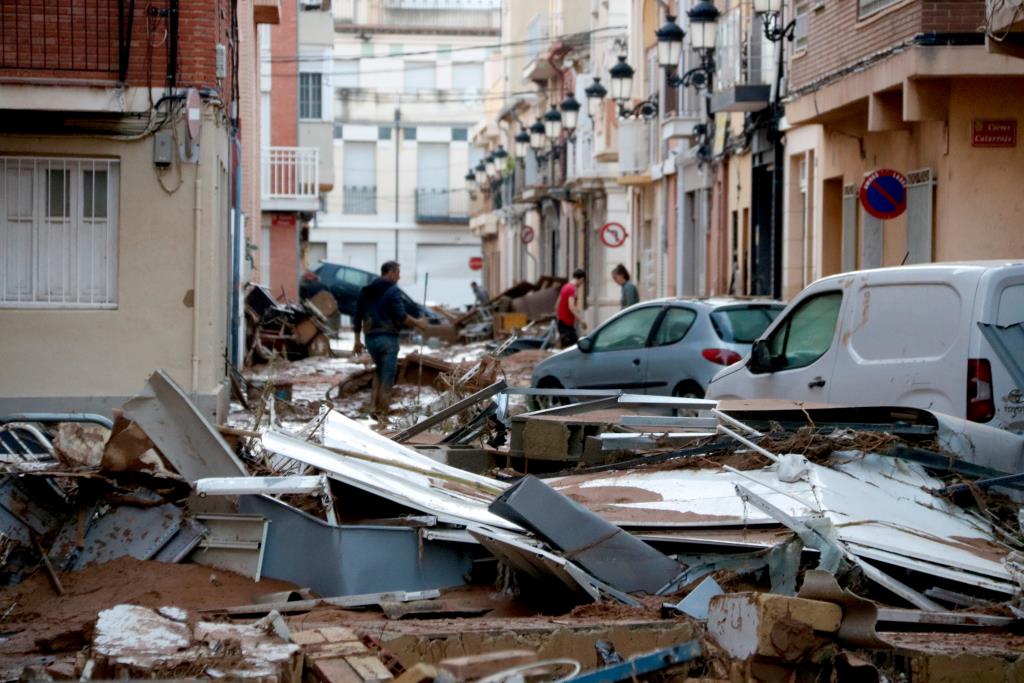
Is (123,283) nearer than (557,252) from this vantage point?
Yes

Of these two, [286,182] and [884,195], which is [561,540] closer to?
[884,195]

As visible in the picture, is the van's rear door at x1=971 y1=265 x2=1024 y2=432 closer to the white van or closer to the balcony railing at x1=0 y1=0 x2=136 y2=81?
the white van

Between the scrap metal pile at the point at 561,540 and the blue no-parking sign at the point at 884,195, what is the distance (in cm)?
817

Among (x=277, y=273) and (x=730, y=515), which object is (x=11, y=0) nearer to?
(x=730, y=515)

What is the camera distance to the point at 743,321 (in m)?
16.1

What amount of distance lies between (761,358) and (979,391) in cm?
269

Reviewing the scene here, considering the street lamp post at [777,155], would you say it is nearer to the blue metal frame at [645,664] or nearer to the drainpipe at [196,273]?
the drainpipe at [196,273]

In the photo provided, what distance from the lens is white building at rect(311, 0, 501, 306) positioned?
7712cm

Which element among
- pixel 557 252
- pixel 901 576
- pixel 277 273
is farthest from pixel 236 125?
pixel 557 252

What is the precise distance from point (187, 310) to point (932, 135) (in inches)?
341

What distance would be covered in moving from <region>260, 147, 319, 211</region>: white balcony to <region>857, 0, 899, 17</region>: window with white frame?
22.4 metres

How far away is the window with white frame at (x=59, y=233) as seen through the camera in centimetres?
1658

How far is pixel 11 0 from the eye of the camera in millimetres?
16047

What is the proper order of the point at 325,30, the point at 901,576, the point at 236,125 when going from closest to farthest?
1. the point at 901,576
2. the point at 236,125
3. the point at 325,30
